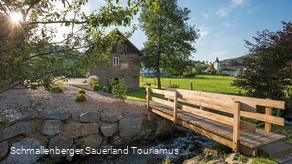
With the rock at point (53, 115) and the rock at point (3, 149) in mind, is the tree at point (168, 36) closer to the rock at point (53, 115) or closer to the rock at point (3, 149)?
the rock at point (53, 115)

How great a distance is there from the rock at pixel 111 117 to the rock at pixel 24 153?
2.46 metres

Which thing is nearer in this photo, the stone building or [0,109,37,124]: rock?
[0,109,37,124]: rock

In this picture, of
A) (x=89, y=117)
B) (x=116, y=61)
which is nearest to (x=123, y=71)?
(x=116, y=61)

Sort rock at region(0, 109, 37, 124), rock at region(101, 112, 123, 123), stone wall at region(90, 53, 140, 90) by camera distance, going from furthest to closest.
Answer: stone wall at region(90, 53, 140, 90)
rock at region(101, 112, 123, 123)
rock at region(0, 109, 37, 124)

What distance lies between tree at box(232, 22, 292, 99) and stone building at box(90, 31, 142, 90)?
40.3 ft

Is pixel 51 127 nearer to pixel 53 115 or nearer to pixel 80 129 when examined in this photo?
pixel 53 115

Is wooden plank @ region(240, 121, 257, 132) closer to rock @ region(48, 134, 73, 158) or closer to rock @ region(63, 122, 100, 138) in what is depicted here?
rock @ region(63, 122, 100, 138)

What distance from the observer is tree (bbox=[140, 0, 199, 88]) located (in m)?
18.4

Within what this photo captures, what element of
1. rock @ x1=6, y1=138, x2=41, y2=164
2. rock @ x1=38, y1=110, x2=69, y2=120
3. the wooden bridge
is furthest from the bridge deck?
rock @ x1=6, y1=138, x2=41, y2=164

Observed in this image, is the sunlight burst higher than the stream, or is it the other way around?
the sunlight burst

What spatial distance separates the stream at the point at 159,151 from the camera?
6.25m

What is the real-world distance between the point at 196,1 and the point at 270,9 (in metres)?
4.35

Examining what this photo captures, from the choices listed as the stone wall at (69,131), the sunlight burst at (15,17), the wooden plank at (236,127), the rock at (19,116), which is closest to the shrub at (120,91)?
the stone wall at (69,131)

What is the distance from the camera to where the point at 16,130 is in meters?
5.84
